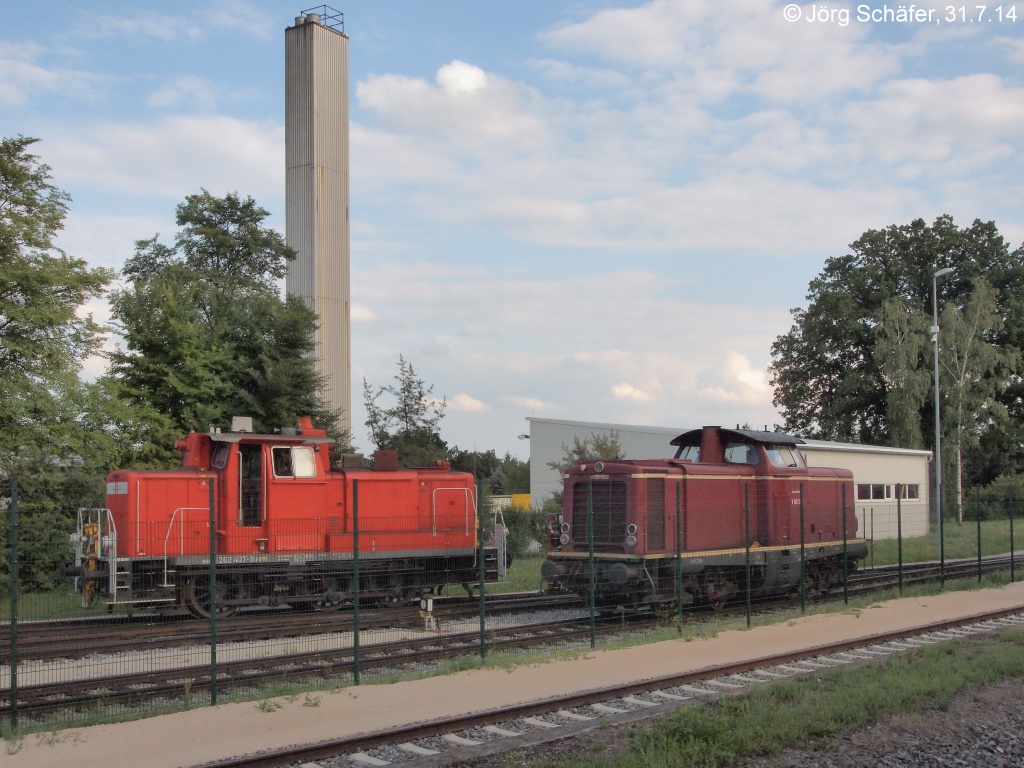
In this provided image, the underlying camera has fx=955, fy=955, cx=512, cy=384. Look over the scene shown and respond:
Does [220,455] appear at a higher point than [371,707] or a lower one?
higher

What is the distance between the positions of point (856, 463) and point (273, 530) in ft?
92.6

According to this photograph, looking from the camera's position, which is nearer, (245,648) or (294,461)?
(245,648)

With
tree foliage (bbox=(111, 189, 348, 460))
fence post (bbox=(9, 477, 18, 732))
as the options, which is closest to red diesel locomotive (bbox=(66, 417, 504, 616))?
fence post (bbox=(9, 477, 18, 732))

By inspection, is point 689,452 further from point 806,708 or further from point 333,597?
point 806,708

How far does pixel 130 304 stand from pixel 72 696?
2132 centimetres

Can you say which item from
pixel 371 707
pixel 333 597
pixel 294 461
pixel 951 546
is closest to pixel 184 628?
pixel 333 597

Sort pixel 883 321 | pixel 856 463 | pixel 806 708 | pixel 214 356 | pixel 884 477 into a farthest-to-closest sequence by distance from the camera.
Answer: pixel 883 321, pixel 884 477, pixel 856 463, pixel 214 356, pixel 806 708

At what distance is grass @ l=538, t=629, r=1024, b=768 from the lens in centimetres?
747

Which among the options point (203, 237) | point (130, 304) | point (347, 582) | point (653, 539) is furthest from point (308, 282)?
point (653, 539)

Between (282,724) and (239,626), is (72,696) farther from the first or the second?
(239,626)

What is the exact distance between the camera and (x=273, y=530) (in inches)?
645

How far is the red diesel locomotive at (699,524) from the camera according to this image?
1591 centimetres

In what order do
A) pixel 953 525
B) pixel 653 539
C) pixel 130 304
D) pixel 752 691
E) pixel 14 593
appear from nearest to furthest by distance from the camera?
pixel 14 593
pixel 752 691
pixel 653 539
pixel 130 304
pixel 953 525

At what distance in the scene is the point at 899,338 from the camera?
5022 centimetres
